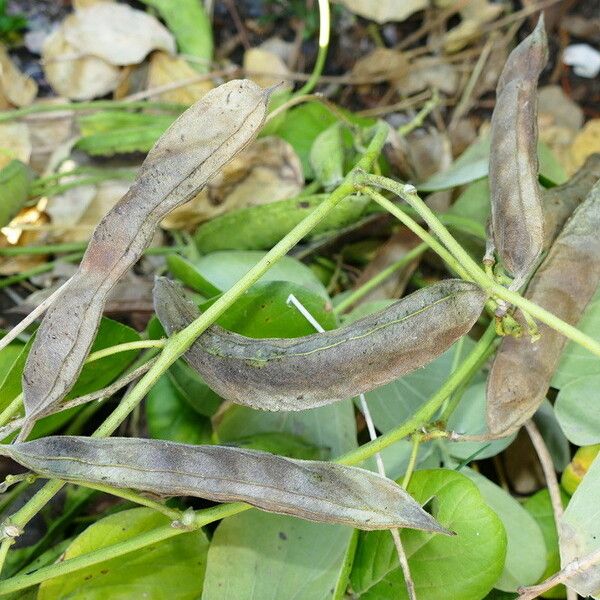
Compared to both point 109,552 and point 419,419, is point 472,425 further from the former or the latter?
point 109,552

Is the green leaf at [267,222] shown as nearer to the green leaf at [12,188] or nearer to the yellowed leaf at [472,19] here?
the green leaf at [12,188]

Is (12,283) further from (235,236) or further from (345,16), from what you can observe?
(345,16)

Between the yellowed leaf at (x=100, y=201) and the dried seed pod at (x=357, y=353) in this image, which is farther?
the yellowed leaf at (x=100, y=201)

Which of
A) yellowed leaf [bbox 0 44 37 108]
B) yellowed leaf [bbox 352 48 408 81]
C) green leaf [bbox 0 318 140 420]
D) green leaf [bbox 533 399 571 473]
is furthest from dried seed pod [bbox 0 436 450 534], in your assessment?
yellowed leaf [bbox 352 48 408 81]

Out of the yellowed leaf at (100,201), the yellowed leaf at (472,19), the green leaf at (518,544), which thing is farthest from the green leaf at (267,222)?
the yellowed leaf at (472,19)

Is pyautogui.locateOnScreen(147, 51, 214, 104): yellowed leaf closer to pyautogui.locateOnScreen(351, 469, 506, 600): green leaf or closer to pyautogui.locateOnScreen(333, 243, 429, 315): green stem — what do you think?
pyautogui.locateOnScreen(333, 243, 429, 315): green stem

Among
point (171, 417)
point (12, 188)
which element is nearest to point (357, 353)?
point (171, 417)
